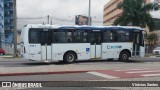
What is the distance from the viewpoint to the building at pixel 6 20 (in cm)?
11131

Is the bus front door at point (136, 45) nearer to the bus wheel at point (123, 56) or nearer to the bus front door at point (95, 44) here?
the bus wheel at point (123, 56)

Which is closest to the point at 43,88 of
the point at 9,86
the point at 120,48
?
the point at 9,86

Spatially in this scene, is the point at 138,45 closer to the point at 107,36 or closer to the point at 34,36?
the point at 107,36

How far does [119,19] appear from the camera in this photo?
56.5 metres

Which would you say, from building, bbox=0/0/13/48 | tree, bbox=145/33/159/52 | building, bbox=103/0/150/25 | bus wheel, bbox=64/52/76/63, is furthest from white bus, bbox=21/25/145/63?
building, bbox=103/0/150/25

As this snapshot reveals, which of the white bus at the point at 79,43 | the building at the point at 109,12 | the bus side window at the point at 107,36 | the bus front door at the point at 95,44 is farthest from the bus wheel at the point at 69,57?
the building at the point at 109,12

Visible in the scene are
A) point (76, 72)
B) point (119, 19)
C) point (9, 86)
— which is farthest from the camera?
point (119, 19)

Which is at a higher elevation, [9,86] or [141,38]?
[141,38]

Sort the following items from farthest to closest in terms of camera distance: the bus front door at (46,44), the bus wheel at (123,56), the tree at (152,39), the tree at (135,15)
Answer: the tree at (152,39), the tree at (135,15), the bus wheel at (123,56), the bus front door at (46,44)

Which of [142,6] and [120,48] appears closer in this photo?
[120,48]

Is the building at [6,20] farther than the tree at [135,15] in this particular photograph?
Yes

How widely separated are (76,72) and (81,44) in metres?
8.14

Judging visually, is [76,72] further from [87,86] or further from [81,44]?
[81,44]

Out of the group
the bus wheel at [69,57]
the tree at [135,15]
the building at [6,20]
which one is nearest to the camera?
the bus wheel at [69,57]
